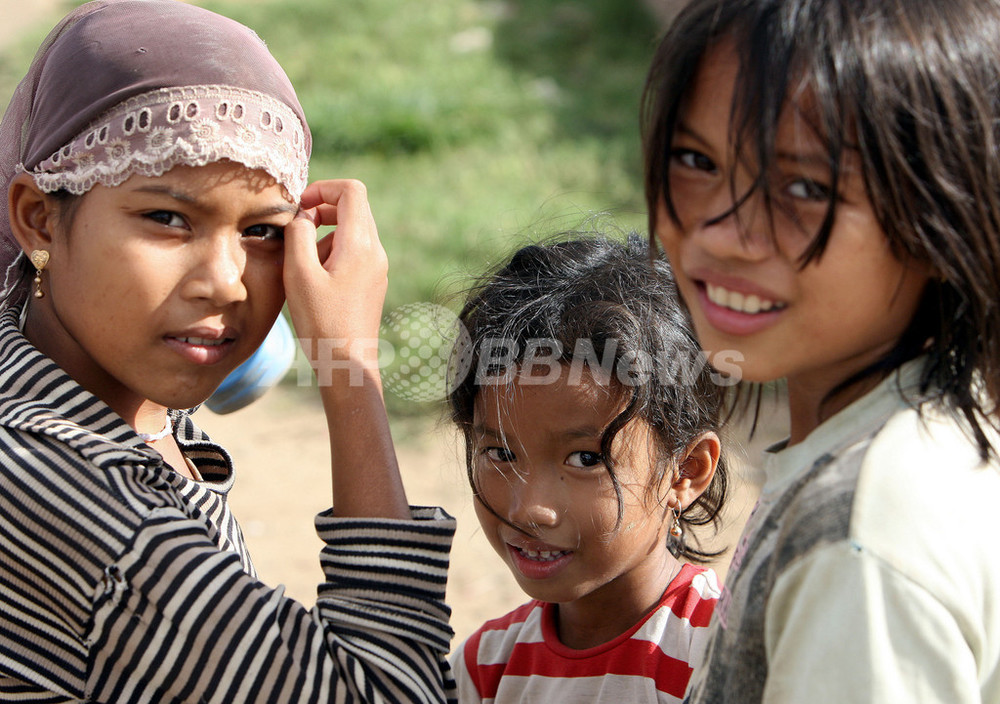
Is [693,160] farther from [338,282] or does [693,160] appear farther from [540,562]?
[540,562]

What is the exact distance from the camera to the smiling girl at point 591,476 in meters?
1.99

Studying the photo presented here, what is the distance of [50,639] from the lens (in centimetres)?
147

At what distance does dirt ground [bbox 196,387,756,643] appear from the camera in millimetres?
4000

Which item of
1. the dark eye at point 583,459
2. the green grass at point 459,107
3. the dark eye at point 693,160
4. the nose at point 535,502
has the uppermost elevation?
the green grass at point 459,107

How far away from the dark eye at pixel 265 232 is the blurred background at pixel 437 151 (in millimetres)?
813

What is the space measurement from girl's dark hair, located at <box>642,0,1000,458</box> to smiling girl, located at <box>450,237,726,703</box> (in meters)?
0.81

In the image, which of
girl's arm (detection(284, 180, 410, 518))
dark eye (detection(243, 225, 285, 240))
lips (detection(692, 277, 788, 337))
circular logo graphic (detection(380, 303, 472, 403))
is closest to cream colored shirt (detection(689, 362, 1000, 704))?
lips (detection(692, 277, 788, 337))

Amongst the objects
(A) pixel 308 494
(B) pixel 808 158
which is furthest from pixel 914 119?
(A) pixel 308 494

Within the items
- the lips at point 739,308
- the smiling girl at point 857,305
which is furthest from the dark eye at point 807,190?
the lips at point 739,308

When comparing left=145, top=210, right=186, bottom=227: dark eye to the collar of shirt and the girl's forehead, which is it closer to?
the collar of shirt

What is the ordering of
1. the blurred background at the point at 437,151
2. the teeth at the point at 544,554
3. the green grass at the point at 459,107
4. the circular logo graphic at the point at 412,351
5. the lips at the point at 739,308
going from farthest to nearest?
1. the green grass at the point at 459,107
2. the blurred background at the point at 437,151
3. the circular logo graphic at the point at 412,351
4. the teeth at the point at 544,554
5. the lips at the point at 739,308

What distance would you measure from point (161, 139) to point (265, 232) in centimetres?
24

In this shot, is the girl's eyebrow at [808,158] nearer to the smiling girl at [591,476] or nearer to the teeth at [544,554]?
the smiling girl at [591,476]

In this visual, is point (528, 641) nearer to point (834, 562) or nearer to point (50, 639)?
point (50, 639)
